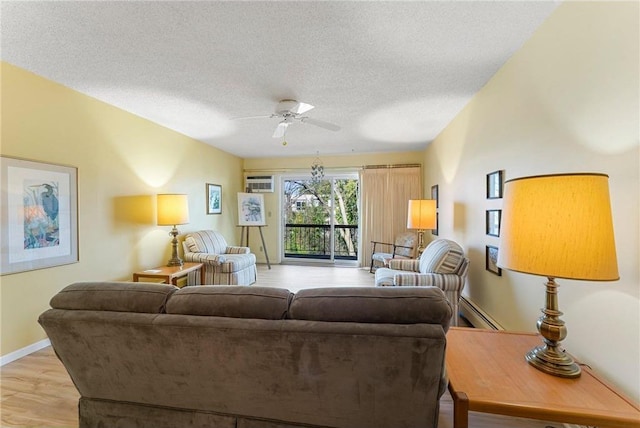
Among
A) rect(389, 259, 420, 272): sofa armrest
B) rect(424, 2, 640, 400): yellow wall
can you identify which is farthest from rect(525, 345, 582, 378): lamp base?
rect(389, 259, 420, 272): sofa armrest

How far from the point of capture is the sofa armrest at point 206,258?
390cm

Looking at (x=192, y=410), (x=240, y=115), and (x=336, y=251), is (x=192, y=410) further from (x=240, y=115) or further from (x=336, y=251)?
(x=336, y=251)

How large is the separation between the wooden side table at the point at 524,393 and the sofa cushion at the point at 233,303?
2.54 ft

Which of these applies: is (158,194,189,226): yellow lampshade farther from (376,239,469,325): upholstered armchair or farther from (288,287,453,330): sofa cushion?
(288,287,453,330): sofa cushion

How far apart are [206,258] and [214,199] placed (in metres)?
1.73

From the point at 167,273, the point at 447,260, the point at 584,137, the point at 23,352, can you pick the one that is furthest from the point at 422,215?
the point at 23,352

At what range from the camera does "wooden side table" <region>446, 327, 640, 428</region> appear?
3.12ft

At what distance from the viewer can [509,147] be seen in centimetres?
222

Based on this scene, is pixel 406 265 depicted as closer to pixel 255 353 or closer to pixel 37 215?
pixel 255 353

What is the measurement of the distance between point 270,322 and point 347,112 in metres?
2.80

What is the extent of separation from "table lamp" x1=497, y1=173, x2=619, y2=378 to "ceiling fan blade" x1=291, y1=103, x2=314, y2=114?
95.0 inches

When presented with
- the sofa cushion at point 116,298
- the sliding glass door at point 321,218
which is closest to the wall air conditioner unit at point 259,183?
the sliding glass door at point 321,218

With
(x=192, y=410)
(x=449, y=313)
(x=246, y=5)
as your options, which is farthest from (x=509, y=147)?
(x=192, y=410)

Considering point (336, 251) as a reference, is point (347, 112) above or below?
above
